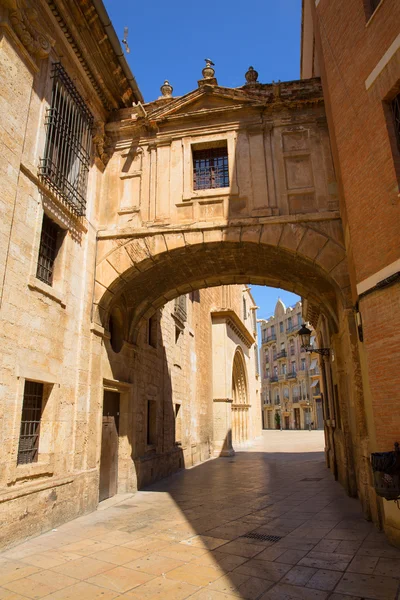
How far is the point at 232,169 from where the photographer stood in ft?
28.5

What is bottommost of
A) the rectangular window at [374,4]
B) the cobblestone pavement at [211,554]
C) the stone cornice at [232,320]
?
the cobblestone pavement at [211,554]

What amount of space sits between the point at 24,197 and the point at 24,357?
7.72ft

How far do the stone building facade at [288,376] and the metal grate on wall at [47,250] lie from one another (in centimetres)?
4234

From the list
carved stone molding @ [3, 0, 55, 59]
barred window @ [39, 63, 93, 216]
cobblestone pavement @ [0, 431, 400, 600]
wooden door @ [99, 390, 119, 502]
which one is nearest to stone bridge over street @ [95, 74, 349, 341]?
barred window @ [39, 63, 93, 216]

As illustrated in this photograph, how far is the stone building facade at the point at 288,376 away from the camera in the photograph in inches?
1934

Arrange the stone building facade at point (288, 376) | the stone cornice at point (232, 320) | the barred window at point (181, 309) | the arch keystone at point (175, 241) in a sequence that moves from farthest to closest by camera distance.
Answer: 1. the stone building facade at point (288, 376)
2. the stone cornice at point (232, 320)
3. the barred window at point (181, 309)
4. the arch keystone at point (175, 241)

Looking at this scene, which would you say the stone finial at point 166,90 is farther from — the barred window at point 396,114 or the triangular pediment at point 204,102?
the barred window at point 396,114

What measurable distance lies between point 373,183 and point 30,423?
618 cm

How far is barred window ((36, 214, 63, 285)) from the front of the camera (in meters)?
7.00

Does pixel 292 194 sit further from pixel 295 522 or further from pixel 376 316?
pixel 295 522

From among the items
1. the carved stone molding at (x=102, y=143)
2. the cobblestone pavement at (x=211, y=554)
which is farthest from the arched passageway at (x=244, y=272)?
the carved stone molding at (x=102, y=143)

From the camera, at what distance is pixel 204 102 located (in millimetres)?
9109

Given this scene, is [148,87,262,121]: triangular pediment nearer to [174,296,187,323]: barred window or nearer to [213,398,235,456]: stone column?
[174,296,187,323]: barred window

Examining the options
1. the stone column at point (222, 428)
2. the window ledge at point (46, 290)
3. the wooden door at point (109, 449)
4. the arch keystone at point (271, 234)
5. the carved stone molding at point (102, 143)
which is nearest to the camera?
the window ledge at point (46, 290)
